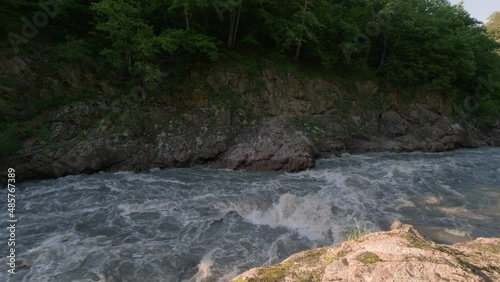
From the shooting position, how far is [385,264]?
193cm

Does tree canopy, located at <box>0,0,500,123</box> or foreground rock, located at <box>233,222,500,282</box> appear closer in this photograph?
foreground rock, located at <box>233,222,500,282</box>

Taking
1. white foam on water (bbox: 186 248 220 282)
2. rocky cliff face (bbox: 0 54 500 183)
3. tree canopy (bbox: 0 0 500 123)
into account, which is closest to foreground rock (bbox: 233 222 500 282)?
white foam on water (bbox: 186 248 220 282)

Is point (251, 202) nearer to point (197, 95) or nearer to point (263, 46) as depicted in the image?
point (197, 95)

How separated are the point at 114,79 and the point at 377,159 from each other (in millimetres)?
12916

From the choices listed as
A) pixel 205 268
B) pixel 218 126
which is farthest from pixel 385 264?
pixel 218 126

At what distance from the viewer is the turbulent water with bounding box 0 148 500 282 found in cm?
609

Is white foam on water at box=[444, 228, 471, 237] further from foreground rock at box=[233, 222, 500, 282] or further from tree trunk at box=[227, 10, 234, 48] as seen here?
tree trunk at box=[227, 10, 234, 48]

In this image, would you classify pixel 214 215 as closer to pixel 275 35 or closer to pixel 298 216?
pixel 298 216

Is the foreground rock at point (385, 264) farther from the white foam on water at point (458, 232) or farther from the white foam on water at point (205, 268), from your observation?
the white foam on water at point (458, 232)

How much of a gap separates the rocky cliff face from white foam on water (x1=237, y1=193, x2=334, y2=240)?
3.62 metres

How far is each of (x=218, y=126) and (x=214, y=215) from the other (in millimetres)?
6429

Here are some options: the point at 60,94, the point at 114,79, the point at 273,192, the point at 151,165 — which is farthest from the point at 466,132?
the point at 60,94

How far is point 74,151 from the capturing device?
441 inches

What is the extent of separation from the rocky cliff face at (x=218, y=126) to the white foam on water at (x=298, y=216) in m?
3.62
